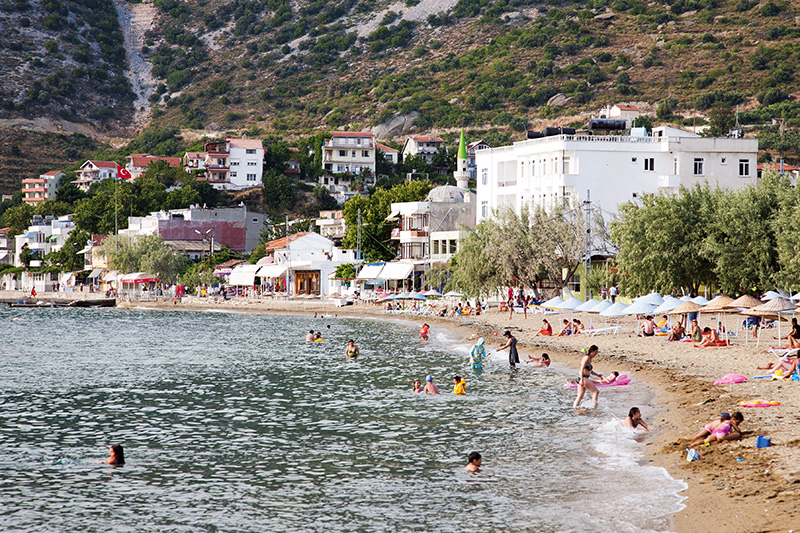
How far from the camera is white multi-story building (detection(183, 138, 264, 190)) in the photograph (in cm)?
15688

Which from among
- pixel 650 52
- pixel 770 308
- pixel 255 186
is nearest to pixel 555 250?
pixel 770 308

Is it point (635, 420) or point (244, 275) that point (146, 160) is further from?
point (635, 420)

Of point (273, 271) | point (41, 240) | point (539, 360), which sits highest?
point (41, 240)

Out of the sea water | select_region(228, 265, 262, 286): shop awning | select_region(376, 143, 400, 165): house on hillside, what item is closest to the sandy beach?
the sea water

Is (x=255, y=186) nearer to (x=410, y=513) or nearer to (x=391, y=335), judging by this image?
(x=391, y=335)

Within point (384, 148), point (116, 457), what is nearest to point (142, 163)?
point (384, 148)

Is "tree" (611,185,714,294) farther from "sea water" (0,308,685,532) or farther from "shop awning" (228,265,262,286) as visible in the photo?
"shop awning" (228,265,262,286)

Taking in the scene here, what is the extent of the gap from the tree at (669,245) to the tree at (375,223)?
5271 centimetres

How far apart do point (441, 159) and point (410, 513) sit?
14188cm

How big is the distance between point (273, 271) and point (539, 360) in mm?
69241

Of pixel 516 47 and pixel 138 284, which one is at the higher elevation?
pixel 516 47

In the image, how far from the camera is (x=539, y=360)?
121 ft

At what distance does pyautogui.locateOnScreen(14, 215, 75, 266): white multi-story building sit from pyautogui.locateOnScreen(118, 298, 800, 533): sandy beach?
110 m

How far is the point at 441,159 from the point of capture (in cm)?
15600
